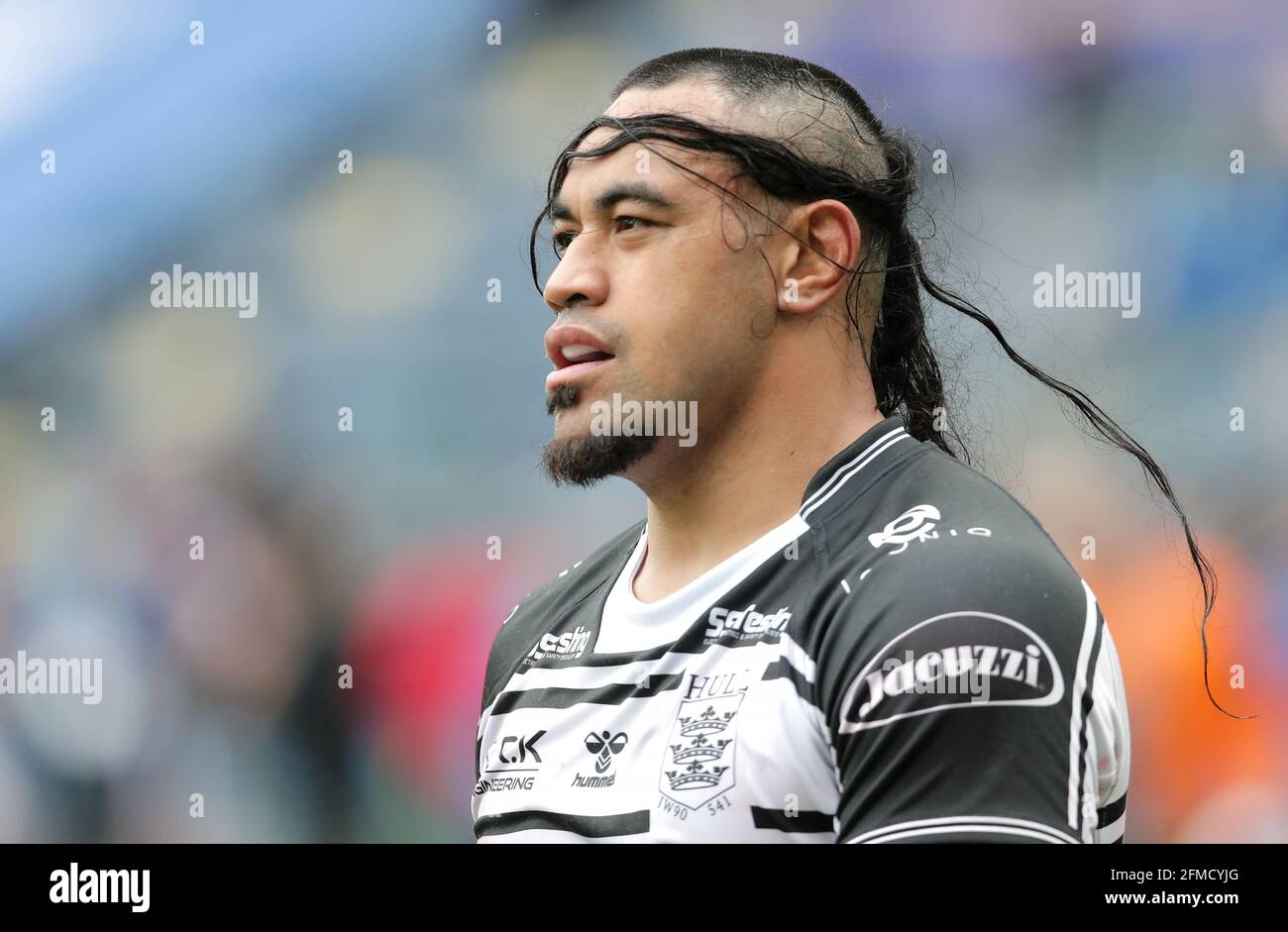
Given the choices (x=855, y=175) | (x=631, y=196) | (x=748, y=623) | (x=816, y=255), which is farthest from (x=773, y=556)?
(x=855, y=175)

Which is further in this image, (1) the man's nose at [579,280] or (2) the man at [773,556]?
(1) the man's nose at [579,280]

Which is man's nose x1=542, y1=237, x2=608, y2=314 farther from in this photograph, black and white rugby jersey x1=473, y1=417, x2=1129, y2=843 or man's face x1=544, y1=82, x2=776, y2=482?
black and white rugby jersey x1=473, y1=417, x2=1129, y2=843

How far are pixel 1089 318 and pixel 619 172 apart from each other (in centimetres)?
300

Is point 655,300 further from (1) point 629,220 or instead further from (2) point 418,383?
(2) point 418,383

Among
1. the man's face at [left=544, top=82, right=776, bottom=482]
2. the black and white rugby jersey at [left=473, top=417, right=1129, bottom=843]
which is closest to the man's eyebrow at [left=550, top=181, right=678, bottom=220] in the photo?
the man's face at [left=544, top=82, right=776, bottom=482]

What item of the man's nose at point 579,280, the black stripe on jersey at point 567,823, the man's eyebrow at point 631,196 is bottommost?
the black stripe on jersey at point 567,823

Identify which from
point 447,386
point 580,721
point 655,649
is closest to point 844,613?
point 655,649

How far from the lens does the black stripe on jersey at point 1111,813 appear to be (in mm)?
2101

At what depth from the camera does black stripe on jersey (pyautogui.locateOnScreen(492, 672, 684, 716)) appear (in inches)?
87.3

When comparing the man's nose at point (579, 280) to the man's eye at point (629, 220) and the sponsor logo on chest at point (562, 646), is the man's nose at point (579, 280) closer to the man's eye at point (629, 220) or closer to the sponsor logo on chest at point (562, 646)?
the man's eye at point (629, 220)

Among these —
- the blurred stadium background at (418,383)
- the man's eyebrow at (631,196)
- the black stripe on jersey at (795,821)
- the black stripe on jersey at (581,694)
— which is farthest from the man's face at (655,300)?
the blurred stadium background at (418,383)

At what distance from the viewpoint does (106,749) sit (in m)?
4.81

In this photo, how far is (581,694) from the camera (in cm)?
237
